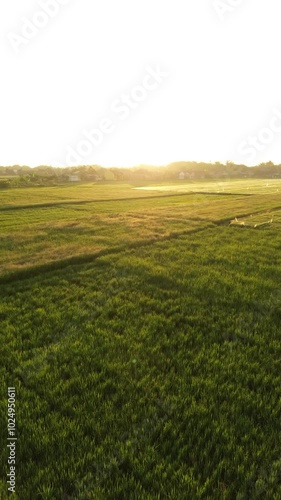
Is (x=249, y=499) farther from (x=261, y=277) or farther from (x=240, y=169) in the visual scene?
(x=240, y=169)

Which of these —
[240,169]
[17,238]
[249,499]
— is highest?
[240,169]

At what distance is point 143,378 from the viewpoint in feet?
17.9

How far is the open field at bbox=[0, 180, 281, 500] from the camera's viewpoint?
374 cm

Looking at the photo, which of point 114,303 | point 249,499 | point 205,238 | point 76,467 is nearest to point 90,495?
point 76,467

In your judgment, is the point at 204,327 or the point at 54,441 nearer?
the point at 54,441

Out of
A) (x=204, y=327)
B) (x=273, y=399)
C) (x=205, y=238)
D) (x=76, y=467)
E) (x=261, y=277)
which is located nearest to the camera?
(x=76, y=467)

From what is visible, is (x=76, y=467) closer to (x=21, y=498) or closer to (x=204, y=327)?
(x=21, y=498)

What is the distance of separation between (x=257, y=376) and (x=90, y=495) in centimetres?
350

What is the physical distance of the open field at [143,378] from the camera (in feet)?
12.3

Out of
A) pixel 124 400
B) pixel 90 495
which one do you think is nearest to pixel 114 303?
pixel 124 400

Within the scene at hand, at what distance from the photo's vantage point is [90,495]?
3.48m

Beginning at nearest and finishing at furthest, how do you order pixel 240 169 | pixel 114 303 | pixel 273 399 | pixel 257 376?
pixel 273 399
pixel 257 376
pixel 114 303
pixel 240 169

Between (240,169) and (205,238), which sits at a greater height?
(240,169)

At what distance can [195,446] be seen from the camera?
4117 mm
